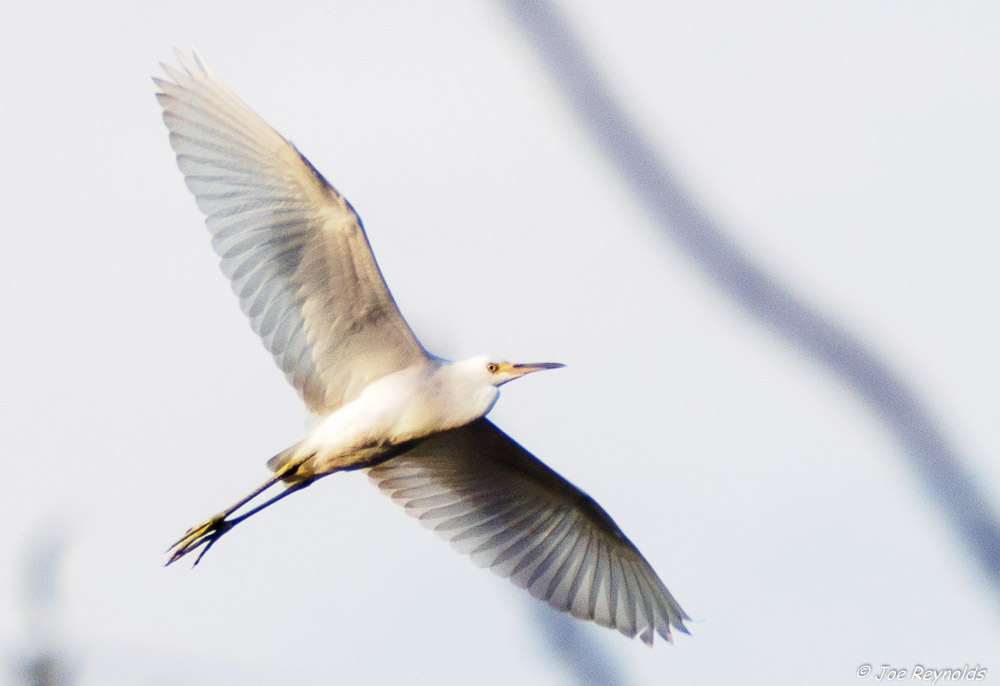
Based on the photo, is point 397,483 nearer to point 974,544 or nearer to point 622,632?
point 622,632

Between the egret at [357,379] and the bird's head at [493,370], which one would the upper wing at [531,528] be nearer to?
the egret at [357,379]

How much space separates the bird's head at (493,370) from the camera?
18.4ft

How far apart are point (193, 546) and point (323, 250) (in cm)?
181

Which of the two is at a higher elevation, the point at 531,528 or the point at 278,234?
the point at 278,234

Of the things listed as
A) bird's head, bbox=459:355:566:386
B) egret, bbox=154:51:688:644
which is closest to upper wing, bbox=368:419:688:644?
egret, bbox=154:51:688:644

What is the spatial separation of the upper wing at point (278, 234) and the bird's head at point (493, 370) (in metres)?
0.32

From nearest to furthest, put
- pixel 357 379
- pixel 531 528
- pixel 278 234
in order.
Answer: pixel 278 234, pixel 357 379, pixel 531 528

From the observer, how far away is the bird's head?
5.61 m

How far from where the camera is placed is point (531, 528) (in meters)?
6.45

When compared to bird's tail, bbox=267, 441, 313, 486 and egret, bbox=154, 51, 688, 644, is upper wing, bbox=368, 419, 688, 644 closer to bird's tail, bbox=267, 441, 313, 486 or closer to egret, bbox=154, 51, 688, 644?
egret, bbox=154, 51, 688, 644

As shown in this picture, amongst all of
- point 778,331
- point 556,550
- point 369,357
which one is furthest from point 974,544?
point 556,550

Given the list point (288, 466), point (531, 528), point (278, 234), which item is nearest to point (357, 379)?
point (288, 466)

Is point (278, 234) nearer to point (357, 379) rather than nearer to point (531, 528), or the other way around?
point (357, 379)

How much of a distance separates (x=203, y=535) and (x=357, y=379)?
3.92 ft
